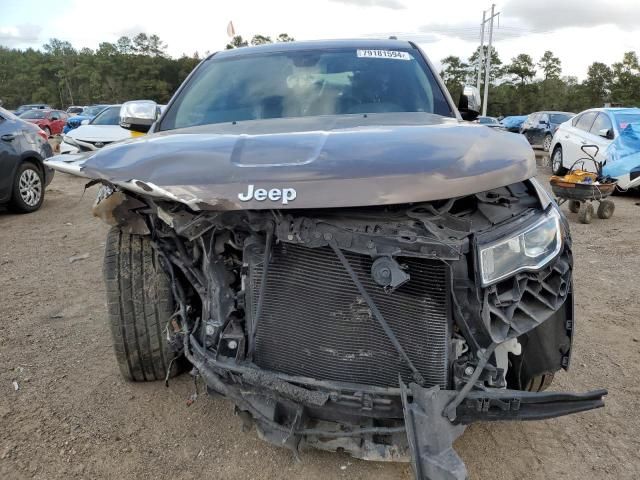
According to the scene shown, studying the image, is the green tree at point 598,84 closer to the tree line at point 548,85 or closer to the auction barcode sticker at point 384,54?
the tree line at point 548,85

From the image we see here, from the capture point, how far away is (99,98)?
64.4 meters

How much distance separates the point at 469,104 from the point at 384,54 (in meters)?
0.71

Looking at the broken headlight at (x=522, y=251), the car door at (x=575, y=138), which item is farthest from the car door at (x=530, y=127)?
the broken headlight at (x=522, y=251)

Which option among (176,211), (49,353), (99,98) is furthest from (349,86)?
(99,98)

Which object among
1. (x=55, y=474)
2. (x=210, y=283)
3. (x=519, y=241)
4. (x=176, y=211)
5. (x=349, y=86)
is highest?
(x=349, y=86)

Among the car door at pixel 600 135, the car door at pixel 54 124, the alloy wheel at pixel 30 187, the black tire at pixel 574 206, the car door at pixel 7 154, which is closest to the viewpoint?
the car door at pixel 7 154

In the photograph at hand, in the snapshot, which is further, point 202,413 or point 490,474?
point 202,413

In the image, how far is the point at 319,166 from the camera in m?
1.74

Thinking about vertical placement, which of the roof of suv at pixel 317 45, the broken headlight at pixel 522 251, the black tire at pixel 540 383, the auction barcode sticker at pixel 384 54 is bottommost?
the black tire at pixel 540 383

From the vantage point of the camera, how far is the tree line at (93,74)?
61469mm

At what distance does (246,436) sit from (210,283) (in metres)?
0.84

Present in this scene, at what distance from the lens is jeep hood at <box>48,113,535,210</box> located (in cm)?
169

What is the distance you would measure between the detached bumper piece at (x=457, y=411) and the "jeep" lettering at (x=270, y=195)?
0.77m

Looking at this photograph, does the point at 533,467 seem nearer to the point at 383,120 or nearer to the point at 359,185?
the point at 359,185
